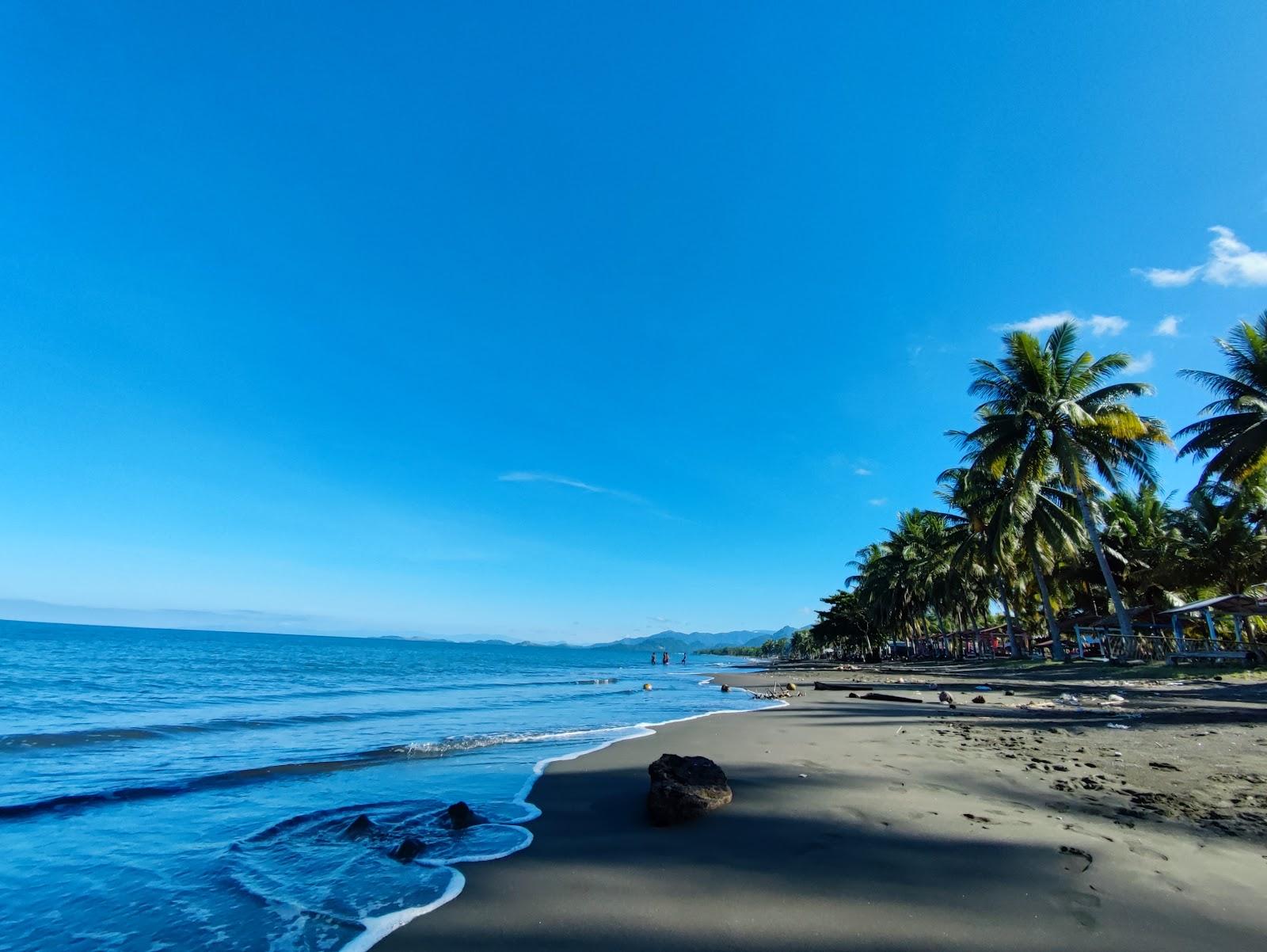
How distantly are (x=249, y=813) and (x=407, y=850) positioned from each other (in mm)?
3500

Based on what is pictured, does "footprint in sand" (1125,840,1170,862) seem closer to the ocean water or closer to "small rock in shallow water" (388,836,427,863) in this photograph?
the ocean water

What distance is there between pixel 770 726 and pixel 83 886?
460 inches

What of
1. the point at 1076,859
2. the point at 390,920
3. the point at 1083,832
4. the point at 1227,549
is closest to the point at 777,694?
the point at 1083,832

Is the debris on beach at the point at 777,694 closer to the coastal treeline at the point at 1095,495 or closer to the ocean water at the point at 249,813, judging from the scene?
the ocean water at the point at 249,813

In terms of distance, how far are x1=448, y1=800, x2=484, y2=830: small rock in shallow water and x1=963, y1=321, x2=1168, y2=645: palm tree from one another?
25644 mm

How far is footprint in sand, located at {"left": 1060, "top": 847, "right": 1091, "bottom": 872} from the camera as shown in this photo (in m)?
4.33

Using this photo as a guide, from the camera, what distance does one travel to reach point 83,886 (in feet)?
17.4

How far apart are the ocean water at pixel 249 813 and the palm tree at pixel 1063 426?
16404 millimetres

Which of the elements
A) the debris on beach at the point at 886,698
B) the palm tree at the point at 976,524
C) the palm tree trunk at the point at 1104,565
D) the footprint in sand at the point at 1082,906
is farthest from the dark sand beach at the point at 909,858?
the palm tree at the point at 976,524

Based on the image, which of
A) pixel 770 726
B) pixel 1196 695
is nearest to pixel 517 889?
pixel 770 726

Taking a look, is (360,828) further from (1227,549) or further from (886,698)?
(1227,549)

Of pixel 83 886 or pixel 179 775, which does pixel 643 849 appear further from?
pixel 179 775

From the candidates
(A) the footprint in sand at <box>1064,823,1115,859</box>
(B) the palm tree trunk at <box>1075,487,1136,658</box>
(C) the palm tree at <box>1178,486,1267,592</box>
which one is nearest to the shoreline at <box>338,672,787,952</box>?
(A) the footprint in sand at <box>1064,823,1115,859</box>

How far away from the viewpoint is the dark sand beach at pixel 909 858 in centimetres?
366
